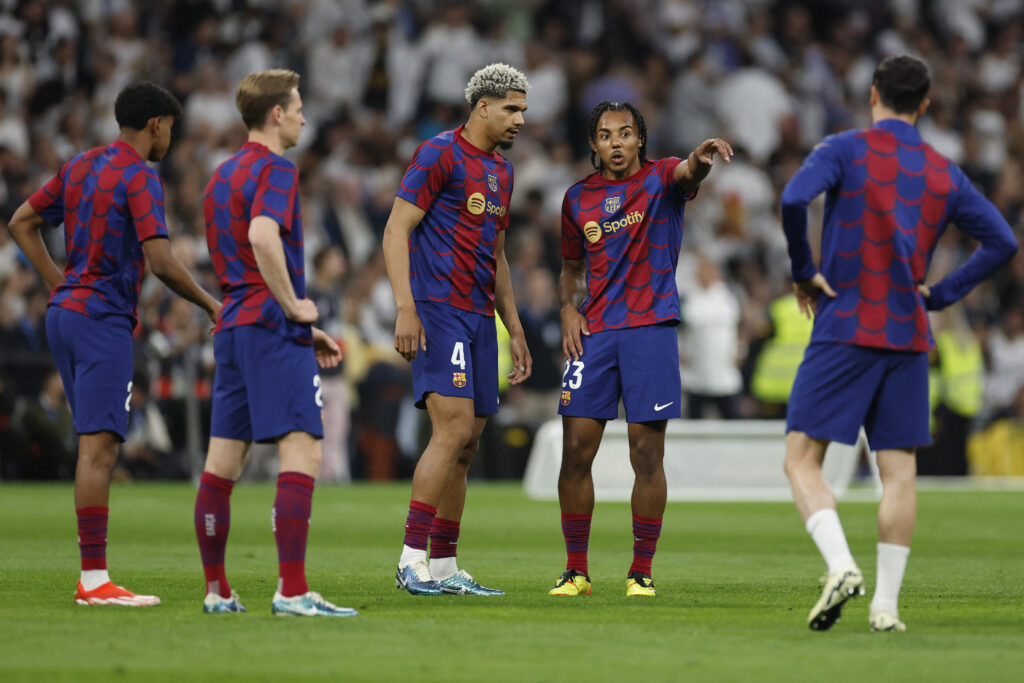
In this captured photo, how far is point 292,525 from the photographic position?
21.8 ft

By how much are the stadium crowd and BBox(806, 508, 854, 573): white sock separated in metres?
11.7

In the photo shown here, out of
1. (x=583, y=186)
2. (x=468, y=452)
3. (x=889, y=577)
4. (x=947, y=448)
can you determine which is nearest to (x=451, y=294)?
(x=468, y=452)

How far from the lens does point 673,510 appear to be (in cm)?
1549

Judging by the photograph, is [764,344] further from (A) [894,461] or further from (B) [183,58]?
(A) [894,461]

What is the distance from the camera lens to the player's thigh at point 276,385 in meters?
6.68

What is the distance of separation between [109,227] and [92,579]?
64.9 inches

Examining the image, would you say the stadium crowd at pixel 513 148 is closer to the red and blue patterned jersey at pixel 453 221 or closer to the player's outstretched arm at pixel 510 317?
the player's outstretched arm at pixel 510 317

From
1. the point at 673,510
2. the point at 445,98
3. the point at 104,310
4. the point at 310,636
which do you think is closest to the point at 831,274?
the point at 310,636

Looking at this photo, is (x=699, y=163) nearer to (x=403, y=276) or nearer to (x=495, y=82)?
(x=495, y=82)

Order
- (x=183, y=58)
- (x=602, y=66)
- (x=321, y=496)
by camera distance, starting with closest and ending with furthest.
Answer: (x=321, y=496), (x=183, y=58), (x=602, y=66)

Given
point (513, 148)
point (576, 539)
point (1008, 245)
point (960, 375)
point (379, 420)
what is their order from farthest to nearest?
point (513, 148) → point (960, 375) → point (379, 420) → point (576, 539) → point (1008, 245)

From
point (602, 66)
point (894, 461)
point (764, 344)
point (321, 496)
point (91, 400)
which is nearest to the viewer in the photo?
point (894, 461)

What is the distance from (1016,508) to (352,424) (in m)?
8.14

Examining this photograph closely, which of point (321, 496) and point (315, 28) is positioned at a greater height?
point (315, 28)
